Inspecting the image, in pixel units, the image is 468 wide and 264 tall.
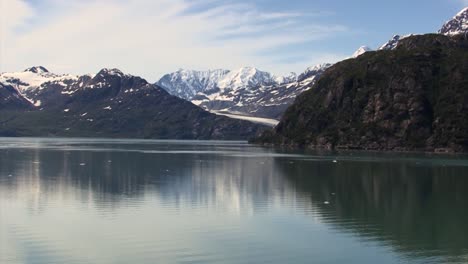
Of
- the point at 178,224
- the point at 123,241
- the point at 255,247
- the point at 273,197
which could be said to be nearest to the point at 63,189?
the point at 273,197

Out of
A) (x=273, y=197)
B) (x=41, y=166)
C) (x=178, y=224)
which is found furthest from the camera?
(x=41, y=166)

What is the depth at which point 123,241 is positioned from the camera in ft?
177

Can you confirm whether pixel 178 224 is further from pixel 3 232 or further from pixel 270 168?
pixel 270 168

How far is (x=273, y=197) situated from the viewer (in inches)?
3556

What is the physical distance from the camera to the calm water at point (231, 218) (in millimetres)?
49884

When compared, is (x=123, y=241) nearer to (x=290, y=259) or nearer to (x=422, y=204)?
(x=290, y=259)

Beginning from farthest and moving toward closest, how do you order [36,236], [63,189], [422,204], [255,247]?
[63,189], [422,204], [36,236], [255,247]

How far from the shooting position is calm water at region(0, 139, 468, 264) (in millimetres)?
49884

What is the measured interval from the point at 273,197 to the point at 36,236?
41653 millimetres

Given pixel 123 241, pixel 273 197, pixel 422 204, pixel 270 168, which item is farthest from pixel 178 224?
pixel 270 168

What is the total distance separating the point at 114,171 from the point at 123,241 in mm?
85539

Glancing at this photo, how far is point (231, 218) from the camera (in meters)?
69.3

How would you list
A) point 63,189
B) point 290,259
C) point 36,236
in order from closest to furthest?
point 290,259 < point 36,236 < point 63,189

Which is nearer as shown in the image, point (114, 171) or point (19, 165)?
point (114, 171)
